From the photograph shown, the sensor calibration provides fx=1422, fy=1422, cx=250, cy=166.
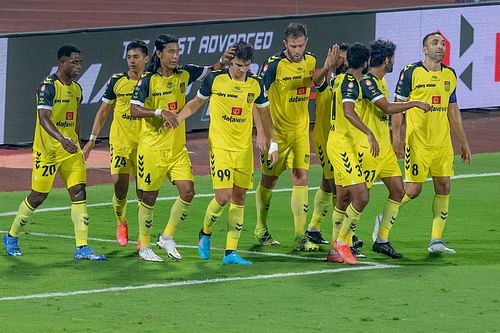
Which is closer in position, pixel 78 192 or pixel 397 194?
pixel 78 192

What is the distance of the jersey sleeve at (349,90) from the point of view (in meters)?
14.5

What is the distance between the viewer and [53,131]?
1436 cm

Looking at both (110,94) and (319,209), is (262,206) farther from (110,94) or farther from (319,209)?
(110,94)

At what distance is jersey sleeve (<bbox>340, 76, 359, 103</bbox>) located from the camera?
14.5 m

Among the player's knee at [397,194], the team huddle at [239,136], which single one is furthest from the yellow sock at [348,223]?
the player's knee at [397,194]

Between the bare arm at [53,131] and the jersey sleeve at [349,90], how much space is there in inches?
110

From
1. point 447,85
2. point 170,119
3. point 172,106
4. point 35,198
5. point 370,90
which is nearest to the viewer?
point 170,119

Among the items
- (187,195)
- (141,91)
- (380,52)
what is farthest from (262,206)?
(380,52)

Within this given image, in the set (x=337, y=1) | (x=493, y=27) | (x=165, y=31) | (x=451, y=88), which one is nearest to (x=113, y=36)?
(x=165, y=31)

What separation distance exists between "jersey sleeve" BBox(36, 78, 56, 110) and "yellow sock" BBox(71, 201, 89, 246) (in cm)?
105

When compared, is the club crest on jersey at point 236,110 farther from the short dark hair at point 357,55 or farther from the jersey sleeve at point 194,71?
the short dark hair at point 357,55

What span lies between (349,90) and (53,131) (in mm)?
3032

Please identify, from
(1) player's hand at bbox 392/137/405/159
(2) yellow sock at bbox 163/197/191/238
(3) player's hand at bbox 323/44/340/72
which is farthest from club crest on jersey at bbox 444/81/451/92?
(2) yellow sock at bbox 163/197/191/238

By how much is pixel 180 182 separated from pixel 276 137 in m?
1.65
